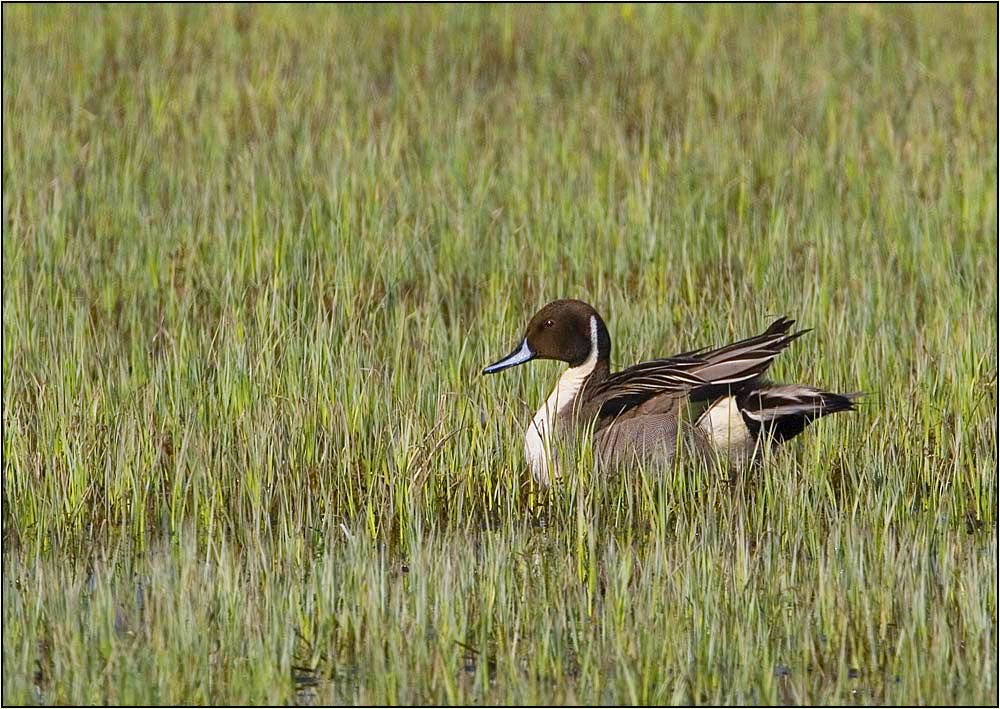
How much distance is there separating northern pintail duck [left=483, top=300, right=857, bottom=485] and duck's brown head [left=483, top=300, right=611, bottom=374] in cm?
26

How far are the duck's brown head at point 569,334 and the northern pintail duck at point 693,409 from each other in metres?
0.26

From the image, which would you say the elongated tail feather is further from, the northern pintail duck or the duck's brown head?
the duck's brown head

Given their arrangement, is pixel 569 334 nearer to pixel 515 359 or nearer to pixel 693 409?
pixel 515 359

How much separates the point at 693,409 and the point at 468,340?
1162 millimetres

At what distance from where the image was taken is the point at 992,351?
6008 mm

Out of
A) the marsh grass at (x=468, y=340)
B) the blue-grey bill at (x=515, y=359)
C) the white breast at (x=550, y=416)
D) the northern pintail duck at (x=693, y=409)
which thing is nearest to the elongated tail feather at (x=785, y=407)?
the northern pintail duck at (x=693, y=409)

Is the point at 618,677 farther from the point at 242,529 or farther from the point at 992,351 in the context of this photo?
the point at 992,351

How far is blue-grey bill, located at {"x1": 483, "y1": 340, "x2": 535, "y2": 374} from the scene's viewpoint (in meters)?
5.50

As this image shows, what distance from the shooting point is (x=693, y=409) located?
5.25 metres

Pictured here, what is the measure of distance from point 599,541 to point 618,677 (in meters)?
1.10

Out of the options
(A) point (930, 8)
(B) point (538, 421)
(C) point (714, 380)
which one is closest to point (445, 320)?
(B) point (538, 421)

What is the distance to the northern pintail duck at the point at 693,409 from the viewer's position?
5.04m

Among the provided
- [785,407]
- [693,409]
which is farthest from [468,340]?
[785,407]

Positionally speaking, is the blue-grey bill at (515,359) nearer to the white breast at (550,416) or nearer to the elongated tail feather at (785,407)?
the white breast at (550,416)
